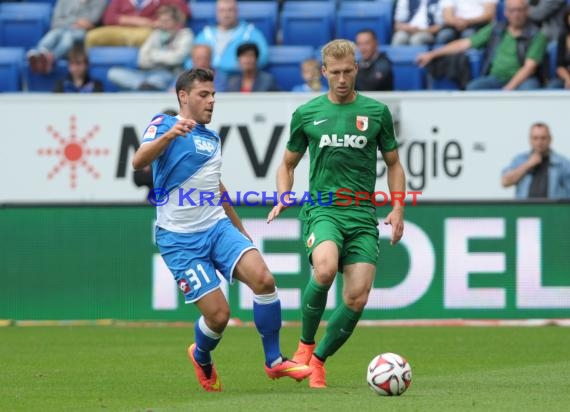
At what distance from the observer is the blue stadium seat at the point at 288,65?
18.3m

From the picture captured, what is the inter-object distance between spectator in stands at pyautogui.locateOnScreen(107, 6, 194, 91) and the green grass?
434 cm

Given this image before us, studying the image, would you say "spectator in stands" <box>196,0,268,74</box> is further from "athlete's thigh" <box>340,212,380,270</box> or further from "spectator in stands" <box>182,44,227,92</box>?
"athlete's thigh" <box>340,212,380,270</box>

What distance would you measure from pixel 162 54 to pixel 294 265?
4317 millimetres

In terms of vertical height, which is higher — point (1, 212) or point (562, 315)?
point (1, 212)

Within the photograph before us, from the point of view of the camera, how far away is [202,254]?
909 cm

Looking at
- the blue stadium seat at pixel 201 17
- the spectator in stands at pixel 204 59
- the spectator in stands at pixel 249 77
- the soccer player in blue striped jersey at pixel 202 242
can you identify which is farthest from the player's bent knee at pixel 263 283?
the blue stadium seat at pixel 201 17

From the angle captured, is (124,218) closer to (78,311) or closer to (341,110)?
(78,311)

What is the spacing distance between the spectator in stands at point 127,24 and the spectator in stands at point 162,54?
761 mm

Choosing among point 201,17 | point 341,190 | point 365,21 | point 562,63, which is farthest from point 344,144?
point 201,17

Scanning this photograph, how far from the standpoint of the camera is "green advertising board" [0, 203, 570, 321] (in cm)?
1526

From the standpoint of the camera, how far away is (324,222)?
30.5ft

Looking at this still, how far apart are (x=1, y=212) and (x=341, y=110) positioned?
7482mm

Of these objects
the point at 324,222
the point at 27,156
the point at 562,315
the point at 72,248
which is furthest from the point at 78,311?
the point at 324,222

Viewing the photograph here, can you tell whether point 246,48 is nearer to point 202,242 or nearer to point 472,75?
point 472,75
